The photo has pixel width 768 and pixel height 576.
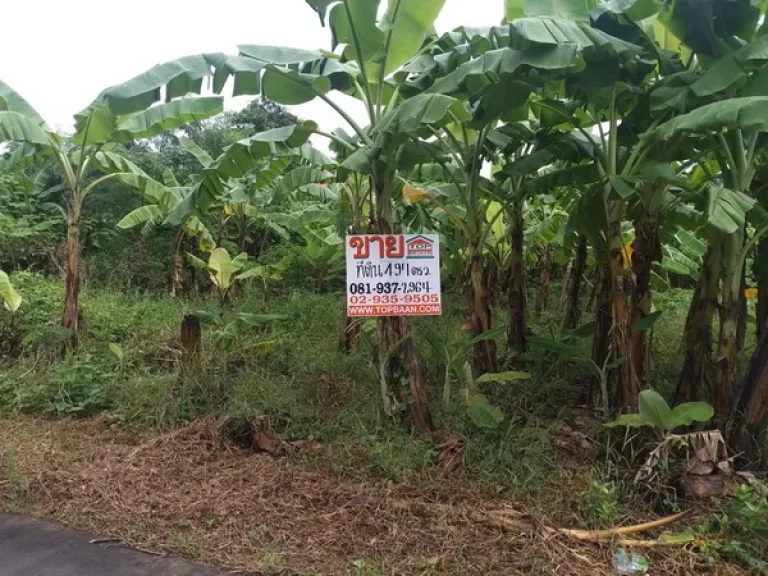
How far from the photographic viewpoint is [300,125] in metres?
4.05

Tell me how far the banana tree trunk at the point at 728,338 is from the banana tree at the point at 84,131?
3.92 m

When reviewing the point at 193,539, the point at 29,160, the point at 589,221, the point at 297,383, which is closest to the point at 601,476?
the point at 589,221

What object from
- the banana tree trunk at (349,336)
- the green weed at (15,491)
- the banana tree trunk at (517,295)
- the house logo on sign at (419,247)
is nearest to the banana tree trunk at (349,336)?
the banana tree trunk at (349,336)

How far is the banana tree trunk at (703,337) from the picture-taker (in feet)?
12.6

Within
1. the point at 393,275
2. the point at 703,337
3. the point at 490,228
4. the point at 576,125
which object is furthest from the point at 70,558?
the point at 576,125

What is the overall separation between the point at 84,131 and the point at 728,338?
580 centimetres

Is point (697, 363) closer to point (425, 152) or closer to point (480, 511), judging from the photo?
point (480, 511)

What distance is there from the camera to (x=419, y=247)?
405 centimetres

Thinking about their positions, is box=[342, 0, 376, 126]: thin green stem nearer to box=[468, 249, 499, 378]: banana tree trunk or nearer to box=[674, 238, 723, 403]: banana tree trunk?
box=[468, 249, 499, 378]: banana tree trunk

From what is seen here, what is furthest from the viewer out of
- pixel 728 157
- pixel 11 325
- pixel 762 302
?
pixel 11 325

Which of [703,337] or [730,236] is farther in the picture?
[703,337]

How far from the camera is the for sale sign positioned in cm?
399

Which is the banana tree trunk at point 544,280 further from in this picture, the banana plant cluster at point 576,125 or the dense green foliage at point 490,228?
the banana plant cluster at point 576,125

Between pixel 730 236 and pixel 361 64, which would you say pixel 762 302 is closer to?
pixel 730 236
